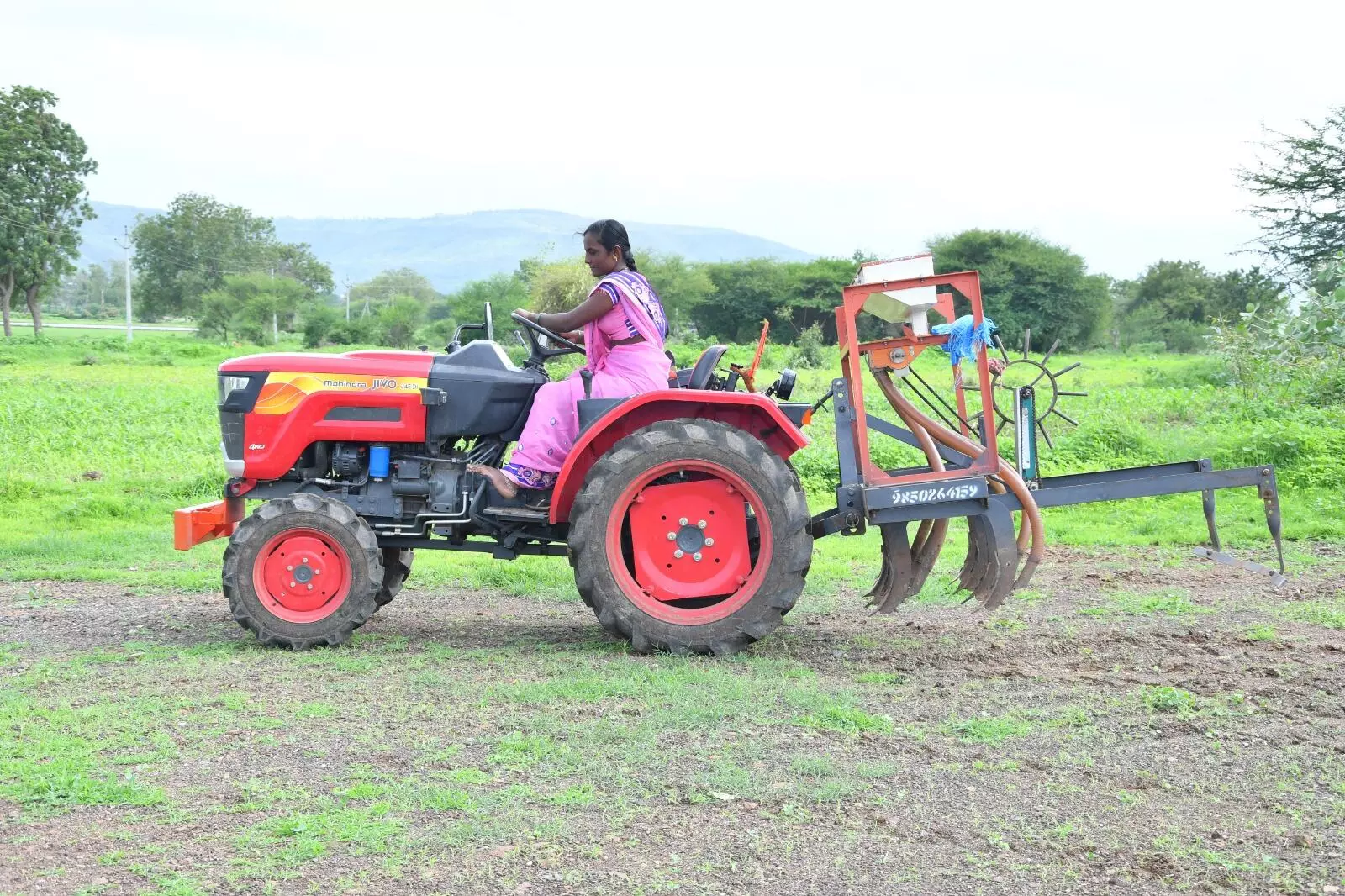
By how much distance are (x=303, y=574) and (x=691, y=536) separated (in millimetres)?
1860

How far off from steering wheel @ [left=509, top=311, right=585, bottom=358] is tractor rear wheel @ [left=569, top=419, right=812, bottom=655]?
57 centimetres

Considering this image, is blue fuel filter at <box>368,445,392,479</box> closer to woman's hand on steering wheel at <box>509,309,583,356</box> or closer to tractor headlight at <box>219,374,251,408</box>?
tractor headlight at <box>219,374,251,408</box>

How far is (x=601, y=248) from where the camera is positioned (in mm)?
6117

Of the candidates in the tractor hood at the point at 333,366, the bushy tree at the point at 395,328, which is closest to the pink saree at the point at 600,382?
the tractor hood at the point at 333,366

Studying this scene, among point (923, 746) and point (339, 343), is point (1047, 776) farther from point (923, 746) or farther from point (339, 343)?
point (339, 343)

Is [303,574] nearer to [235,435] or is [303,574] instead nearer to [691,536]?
[235,435]

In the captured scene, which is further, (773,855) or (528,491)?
(528,491)

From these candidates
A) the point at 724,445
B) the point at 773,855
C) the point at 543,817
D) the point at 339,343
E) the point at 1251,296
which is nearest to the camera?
the point at 773,855

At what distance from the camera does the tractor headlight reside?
6.30m

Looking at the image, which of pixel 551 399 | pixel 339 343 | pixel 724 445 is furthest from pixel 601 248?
pixel 339 343

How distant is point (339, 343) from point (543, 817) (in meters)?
43.8

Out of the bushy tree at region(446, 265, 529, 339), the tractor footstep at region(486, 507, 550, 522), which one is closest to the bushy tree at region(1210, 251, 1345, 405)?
the tractor footstep at region(486, 507, 550, 522)

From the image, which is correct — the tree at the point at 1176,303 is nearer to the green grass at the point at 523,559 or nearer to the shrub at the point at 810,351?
the shrub at the point at 810,351

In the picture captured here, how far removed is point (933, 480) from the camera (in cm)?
589
